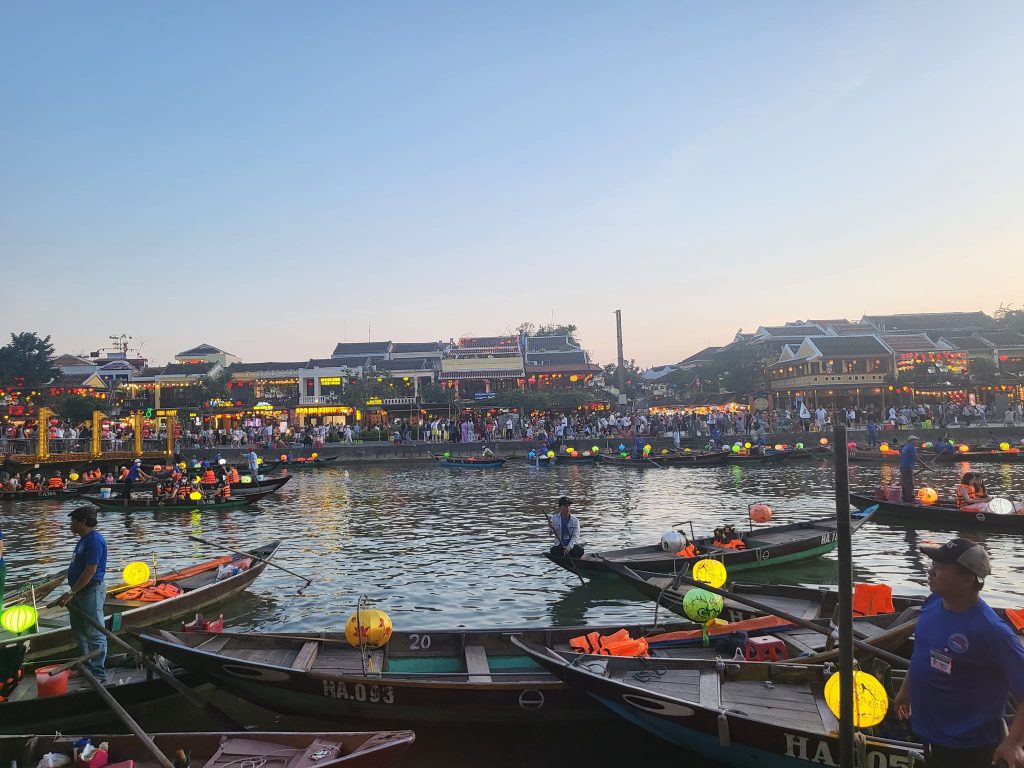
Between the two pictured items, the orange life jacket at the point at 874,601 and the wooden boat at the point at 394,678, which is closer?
the wooden boat at the point at 394,678

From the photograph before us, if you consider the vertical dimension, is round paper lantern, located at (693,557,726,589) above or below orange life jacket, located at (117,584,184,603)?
above

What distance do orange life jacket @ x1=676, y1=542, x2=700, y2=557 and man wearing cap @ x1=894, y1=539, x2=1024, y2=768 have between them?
825 centimetres

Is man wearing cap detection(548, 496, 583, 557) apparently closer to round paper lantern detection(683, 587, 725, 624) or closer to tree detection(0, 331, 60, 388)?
round paper lantern detection(683, 587, 725, 624)

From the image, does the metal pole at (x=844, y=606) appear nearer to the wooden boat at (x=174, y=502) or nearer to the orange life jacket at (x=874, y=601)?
the orange life jacket at (x=874, y=601)

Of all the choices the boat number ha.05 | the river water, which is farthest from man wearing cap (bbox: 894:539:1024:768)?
the boat number ha.05

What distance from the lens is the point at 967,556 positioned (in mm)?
3652

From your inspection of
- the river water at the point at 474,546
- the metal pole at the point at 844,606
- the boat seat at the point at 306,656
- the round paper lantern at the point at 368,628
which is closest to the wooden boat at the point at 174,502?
the river water at the point at 474,546

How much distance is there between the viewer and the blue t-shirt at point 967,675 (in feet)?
11.7

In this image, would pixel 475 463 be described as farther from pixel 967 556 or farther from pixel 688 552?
pixel 967 556

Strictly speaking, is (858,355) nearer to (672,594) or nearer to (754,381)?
(754,381)

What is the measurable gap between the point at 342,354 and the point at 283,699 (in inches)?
2409

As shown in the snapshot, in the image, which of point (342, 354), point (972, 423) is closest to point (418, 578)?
point (972, 423)

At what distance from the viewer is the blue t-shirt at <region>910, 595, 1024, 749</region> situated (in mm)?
3559

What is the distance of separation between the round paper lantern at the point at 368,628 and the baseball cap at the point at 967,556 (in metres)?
5.03
